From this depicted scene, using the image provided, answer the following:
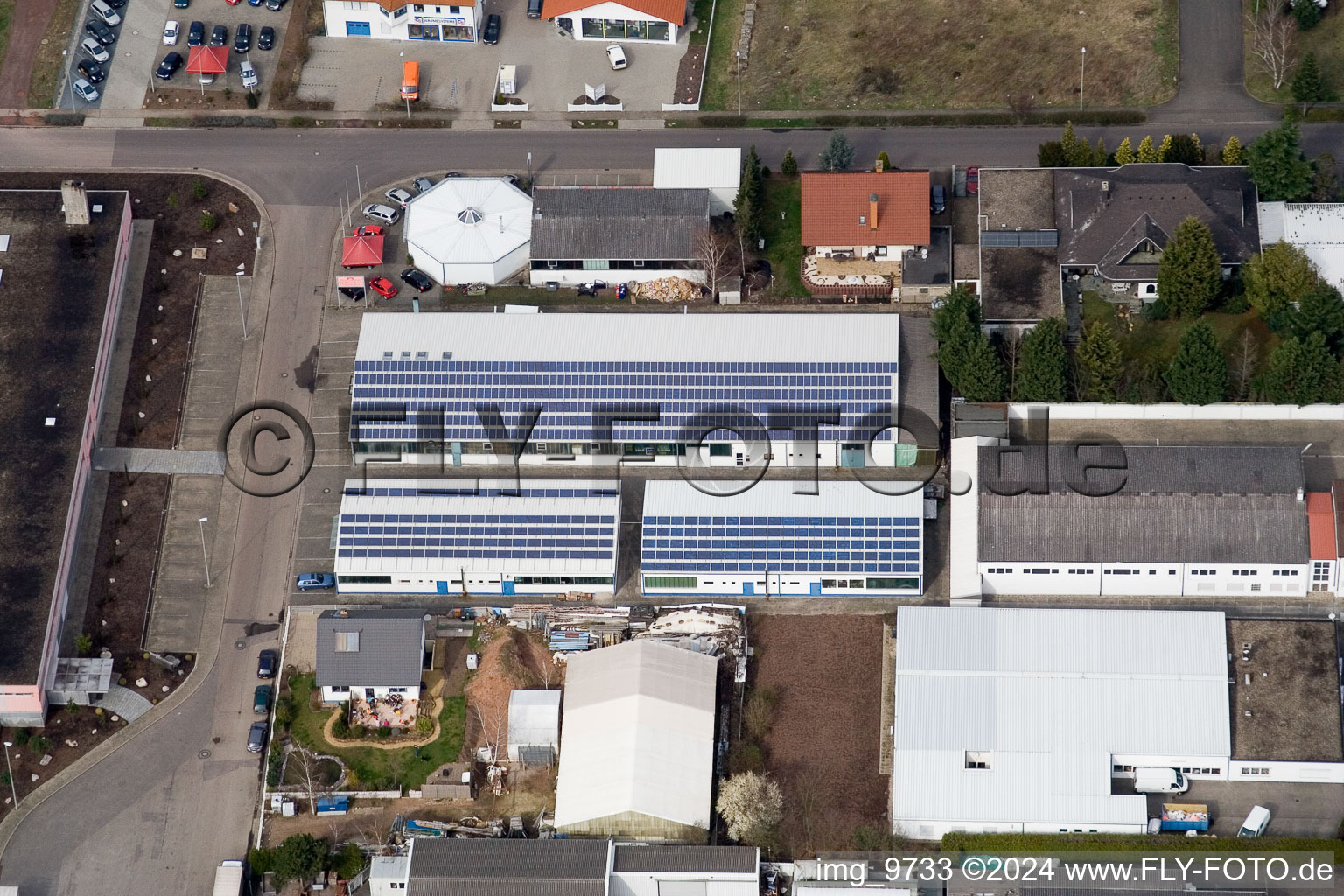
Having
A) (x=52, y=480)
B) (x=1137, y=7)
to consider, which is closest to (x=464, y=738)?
(x=52, y=480)

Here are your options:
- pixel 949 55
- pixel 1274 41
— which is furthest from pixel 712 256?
pixel 1274 41

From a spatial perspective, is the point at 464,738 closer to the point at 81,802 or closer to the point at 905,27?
the point at 81,802

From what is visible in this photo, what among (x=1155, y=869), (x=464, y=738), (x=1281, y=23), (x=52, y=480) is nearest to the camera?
(x=1155, y=869)

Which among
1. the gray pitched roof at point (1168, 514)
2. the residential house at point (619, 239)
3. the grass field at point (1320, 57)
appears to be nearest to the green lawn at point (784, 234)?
the residential house at point (619, 239)

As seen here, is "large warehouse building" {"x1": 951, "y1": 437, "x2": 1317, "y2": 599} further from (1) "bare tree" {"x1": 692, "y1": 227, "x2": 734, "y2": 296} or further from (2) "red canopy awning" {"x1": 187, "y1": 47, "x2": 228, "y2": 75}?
(2) "red canopy awning" {"x1": 187, "y1": 47, "x2": 228, "y2": 75}

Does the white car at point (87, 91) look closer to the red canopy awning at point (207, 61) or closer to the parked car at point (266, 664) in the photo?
the red canopy awning at point (207, 61)

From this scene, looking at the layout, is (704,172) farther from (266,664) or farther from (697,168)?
(266,664)
